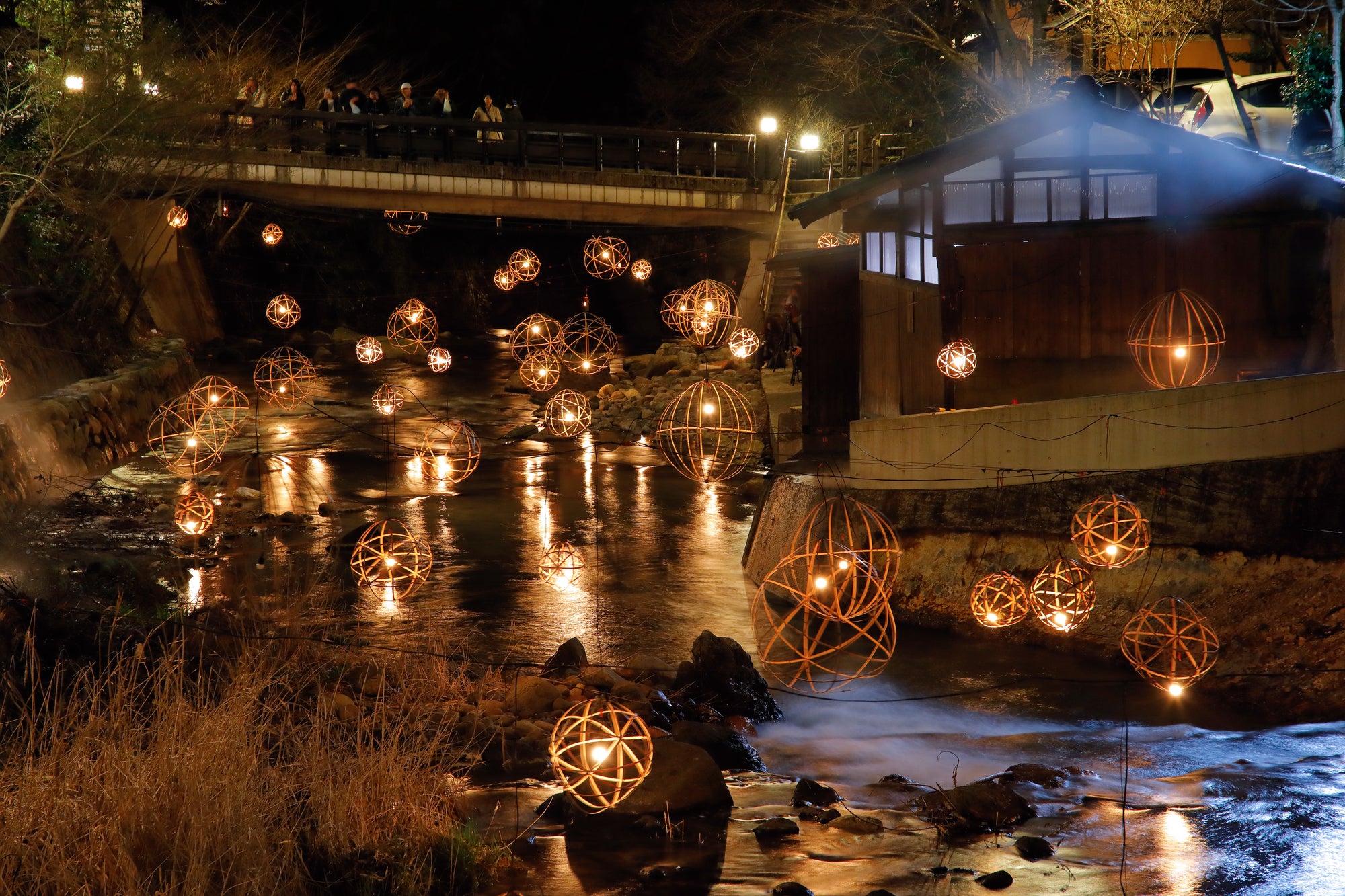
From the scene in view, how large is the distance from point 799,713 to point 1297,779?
5.26 m

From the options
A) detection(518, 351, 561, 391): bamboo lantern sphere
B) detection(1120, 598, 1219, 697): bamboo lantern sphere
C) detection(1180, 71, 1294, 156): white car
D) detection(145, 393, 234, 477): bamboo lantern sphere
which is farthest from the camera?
detection(518, 351, 561, 391): bamboo lantern sphere

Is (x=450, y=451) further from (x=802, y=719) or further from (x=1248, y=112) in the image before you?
(x=1248, y=112)

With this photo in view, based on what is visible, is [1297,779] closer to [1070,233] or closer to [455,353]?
[1070,233]

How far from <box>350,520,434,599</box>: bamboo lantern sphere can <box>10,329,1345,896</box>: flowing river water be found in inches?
16.4

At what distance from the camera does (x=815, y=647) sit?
1581cm

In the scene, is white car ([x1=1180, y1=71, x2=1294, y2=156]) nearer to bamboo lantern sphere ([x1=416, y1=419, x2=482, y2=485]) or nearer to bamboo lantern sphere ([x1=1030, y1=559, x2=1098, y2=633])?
bamboo lantern sphere ([x1=1030, y1=559, x2=1098, y2=633])

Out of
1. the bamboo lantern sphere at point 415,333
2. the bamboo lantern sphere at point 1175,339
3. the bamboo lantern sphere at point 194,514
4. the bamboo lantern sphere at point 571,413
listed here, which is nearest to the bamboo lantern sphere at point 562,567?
the bamboo lantern sphere at point 571,413

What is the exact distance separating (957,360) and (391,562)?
818cm

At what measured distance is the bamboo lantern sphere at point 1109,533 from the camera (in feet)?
45.7

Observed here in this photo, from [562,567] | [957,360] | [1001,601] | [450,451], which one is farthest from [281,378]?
[1001,601]

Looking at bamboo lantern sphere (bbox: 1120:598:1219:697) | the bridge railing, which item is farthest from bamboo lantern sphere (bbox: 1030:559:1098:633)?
the bridge railing

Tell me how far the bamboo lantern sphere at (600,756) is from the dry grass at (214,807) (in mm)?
868

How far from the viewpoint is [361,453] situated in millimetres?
26812

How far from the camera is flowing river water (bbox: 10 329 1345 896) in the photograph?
9766 millimetres
